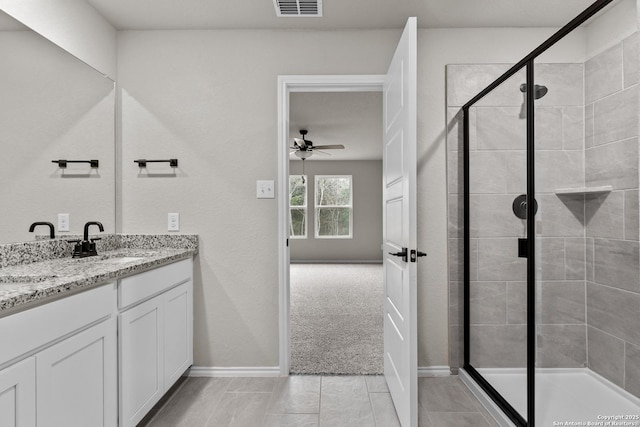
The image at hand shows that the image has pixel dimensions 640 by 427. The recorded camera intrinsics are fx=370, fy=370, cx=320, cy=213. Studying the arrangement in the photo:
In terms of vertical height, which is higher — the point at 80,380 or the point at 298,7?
the point at 298,7

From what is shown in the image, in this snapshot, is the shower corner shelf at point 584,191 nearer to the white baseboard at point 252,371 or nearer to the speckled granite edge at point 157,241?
the white baseboard at point 252,371

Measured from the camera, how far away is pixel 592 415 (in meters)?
2.00

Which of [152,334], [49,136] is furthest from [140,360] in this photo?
[49,136]

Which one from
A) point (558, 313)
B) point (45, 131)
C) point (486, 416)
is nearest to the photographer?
point (45, 131)

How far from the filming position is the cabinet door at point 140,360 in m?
1.71

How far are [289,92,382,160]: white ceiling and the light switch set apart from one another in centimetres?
190

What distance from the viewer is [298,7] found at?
2332 mm

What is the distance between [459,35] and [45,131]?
8.70 feet

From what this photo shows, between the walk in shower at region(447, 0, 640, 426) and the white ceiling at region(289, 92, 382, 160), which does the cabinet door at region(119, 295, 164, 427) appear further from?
the white ceiling at region(289, 92, 382, 160)

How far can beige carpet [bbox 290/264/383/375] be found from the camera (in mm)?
2775

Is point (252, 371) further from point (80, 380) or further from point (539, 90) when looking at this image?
point (539, 90)

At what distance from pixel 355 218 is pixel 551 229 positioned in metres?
6.92

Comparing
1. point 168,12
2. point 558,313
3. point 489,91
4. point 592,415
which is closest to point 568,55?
point 489,91

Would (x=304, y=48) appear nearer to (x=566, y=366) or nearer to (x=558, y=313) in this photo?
(x=558, y=313)
